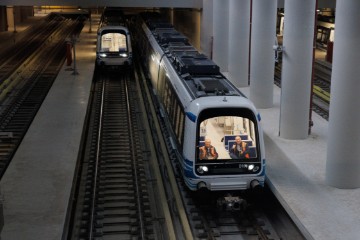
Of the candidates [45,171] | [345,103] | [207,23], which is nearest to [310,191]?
[345,103]

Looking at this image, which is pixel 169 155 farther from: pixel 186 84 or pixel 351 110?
pixel 351 110

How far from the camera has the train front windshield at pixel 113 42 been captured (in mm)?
27531

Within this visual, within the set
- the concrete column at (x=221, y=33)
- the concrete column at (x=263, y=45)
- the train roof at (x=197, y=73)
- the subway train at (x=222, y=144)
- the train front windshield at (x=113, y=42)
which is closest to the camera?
the subway train at (x=222, y=144)

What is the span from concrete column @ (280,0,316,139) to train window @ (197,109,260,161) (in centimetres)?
519

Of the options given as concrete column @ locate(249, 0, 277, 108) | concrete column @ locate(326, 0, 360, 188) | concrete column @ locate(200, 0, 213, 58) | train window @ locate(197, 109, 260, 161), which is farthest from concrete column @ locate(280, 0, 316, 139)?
concrete column @ locate(200, 0, 213, 58)

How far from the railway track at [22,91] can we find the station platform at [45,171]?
0.48 meters

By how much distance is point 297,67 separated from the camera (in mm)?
16812

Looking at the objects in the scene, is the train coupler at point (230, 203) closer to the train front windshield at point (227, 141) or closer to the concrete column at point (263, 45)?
the train front windshield at point (227, 141)

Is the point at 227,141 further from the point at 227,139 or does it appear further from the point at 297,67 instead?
the point at 297,67

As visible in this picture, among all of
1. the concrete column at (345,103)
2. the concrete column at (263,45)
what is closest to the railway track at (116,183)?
the concrete column at (345,103)

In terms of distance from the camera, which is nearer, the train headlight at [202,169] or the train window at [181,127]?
the train headlight at [202,169]

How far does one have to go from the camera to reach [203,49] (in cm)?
3331

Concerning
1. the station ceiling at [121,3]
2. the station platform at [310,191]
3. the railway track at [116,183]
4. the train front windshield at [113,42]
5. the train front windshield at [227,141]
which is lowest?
the railway track at [116,183]

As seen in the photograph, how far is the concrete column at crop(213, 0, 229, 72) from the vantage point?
28.9m
